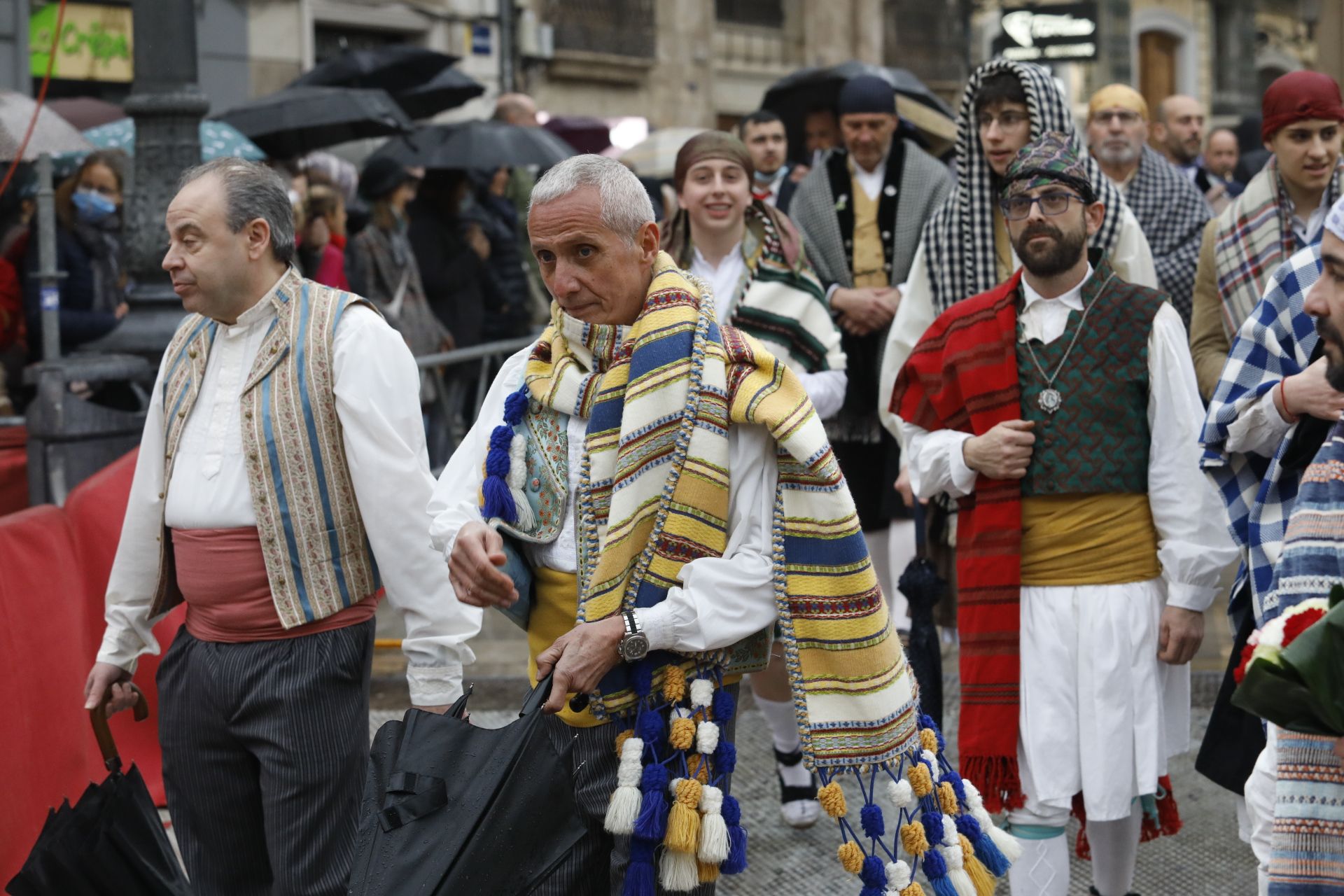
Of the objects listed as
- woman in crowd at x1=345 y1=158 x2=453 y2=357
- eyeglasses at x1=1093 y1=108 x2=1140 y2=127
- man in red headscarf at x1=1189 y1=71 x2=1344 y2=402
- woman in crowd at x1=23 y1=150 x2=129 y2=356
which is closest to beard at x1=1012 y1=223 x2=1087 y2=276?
man in red headscarf at x1=1189 y1=71 x2=1344 y2=402

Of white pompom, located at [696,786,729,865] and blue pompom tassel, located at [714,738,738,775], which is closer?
white pompom, located at [696,786,729,865]

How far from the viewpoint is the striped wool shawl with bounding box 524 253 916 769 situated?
2947 millimetres

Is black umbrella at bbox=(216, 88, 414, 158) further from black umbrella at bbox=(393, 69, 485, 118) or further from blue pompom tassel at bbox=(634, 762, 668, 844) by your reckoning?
blue pompom tassel at bbox=(634, 762, 668, 844)

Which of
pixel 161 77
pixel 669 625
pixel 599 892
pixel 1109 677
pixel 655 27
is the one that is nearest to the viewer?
pixel 669 625

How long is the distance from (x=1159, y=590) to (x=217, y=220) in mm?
2514

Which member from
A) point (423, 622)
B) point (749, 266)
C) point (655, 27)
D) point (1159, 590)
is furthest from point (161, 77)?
point (655, 27)

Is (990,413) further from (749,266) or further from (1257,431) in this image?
(749,266)

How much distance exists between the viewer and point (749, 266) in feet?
18.1

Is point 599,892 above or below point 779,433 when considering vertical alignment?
below

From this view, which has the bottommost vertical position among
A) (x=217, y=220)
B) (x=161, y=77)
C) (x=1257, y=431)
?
(x=1257, y=431)

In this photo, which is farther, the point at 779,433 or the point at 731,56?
the point at 731,56

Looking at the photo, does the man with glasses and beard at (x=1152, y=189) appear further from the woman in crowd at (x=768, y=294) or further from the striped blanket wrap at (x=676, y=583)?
the striped blanket wrap at (x=676, y=583)

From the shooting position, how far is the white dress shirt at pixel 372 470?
3.62 meters

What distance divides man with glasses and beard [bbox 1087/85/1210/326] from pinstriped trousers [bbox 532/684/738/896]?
375cm
